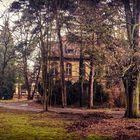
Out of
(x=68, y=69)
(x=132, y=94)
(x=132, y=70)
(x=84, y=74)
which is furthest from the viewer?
(x=68, y=69)

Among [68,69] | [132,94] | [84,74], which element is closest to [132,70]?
[132,94]

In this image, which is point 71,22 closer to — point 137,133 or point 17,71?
point 137,133

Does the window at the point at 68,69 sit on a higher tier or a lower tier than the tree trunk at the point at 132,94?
higher

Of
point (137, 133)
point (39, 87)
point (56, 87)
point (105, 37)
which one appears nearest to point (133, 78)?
point (105, 37)

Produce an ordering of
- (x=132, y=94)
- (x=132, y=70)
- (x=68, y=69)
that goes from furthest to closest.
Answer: (x=68, y=69), (x=132, y=94), (x=132, y=70)

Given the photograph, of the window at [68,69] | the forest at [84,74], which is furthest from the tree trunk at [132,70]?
the window at [68,69]

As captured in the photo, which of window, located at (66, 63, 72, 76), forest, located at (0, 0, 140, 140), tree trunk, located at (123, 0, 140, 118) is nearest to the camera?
forest, located at (0, 0, 140, 140)

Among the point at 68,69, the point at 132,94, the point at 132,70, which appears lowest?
the point at 132,94

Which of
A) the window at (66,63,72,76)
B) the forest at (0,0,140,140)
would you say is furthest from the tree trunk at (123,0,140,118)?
the window at (66,63,72,76)

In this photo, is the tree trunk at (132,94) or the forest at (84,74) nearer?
the forest at (84,74)

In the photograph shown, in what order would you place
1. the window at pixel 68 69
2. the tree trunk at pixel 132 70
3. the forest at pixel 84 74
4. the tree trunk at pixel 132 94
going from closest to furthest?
the forest at pixel 84 74 → the tree trunk at pixel 132 70 → the tree trunk at pixel 132 94 → the window at pixel 68 69

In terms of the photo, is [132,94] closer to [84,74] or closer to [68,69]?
[84,74]

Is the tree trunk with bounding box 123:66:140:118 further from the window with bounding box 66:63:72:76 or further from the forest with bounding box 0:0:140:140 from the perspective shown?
the window with bounding box 66:63:72:76

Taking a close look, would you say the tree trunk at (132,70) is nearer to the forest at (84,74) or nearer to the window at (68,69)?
the forest at (84,74)
